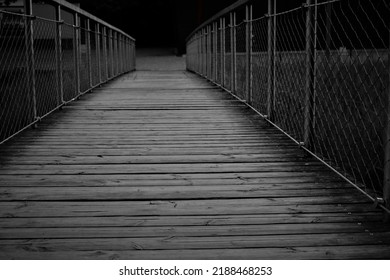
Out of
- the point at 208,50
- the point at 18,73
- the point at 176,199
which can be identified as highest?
the point at 208,50

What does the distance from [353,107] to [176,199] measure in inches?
166

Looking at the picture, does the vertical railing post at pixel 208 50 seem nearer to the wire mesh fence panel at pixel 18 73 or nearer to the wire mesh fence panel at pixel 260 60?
the wire mesh fence panel at pixel 260 60

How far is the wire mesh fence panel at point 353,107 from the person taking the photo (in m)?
2.53

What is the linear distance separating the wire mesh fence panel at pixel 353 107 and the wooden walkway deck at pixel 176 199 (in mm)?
231

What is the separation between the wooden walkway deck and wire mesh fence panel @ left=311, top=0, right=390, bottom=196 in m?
0.23

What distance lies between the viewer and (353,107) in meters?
6.16

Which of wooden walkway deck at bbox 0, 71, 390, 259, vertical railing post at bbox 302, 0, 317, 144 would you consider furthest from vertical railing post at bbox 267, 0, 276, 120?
vertical railing post at bbox 302, 0, 317, 144

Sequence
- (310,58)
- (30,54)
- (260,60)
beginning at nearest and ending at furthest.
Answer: (310,58), (30,54), (260,60)

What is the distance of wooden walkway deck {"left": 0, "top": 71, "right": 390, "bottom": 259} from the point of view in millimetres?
1801

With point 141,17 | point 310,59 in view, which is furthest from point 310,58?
point 141,17

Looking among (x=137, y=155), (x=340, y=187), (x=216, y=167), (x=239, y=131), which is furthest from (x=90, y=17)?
(x=340, y=187)

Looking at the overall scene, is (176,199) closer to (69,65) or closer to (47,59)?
(47,59)

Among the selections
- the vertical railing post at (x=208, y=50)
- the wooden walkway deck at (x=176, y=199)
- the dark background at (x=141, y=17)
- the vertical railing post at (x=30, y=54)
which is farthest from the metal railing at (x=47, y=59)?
the dark background at (x=141, y=17)

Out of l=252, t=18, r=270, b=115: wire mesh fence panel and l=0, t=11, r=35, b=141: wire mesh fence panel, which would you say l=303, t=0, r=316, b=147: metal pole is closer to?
l=252, t=18, r=270, b=115: wire mesh fence panel
